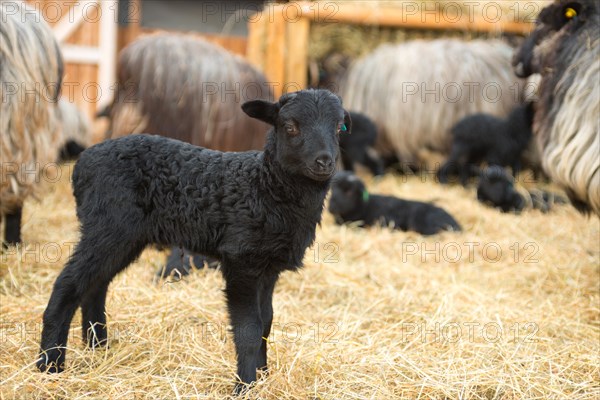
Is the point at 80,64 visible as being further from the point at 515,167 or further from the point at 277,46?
the point at 515,167

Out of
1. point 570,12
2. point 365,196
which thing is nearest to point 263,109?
point 570,12

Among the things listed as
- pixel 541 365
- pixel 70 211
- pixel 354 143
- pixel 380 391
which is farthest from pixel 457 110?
pixel 380 391

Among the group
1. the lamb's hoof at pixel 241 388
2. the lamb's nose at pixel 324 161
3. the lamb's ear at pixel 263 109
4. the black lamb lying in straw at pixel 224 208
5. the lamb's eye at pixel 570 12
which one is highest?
the lamb's eye at pixel 570 12

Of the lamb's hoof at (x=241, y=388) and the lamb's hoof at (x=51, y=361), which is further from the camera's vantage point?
the lamb's hoof at (x=51, y=361)

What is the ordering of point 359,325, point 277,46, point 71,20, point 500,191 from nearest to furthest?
point 359,325
point 500,191
point 277,46
point 71,20

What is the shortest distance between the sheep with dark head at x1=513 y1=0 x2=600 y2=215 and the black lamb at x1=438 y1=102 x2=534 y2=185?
2.36 m

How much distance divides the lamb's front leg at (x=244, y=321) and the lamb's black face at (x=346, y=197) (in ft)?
10.3

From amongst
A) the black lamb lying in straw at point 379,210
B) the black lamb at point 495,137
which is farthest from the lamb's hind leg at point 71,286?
the black lamb at point 495,137

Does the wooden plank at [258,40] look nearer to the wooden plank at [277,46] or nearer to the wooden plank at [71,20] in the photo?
the wooden plank at [277,46]

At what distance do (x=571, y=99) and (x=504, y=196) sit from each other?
7.32ft

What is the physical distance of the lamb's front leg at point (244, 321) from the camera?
255cm

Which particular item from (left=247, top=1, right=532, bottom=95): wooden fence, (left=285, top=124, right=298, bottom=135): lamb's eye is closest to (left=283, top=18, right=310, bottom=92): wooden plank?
(left=247, top=1, right=532, bottom=95): wooden fence

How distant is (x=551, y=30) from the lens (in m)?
4.52

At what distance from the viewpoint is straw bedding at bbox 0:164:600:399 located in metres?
2.70
